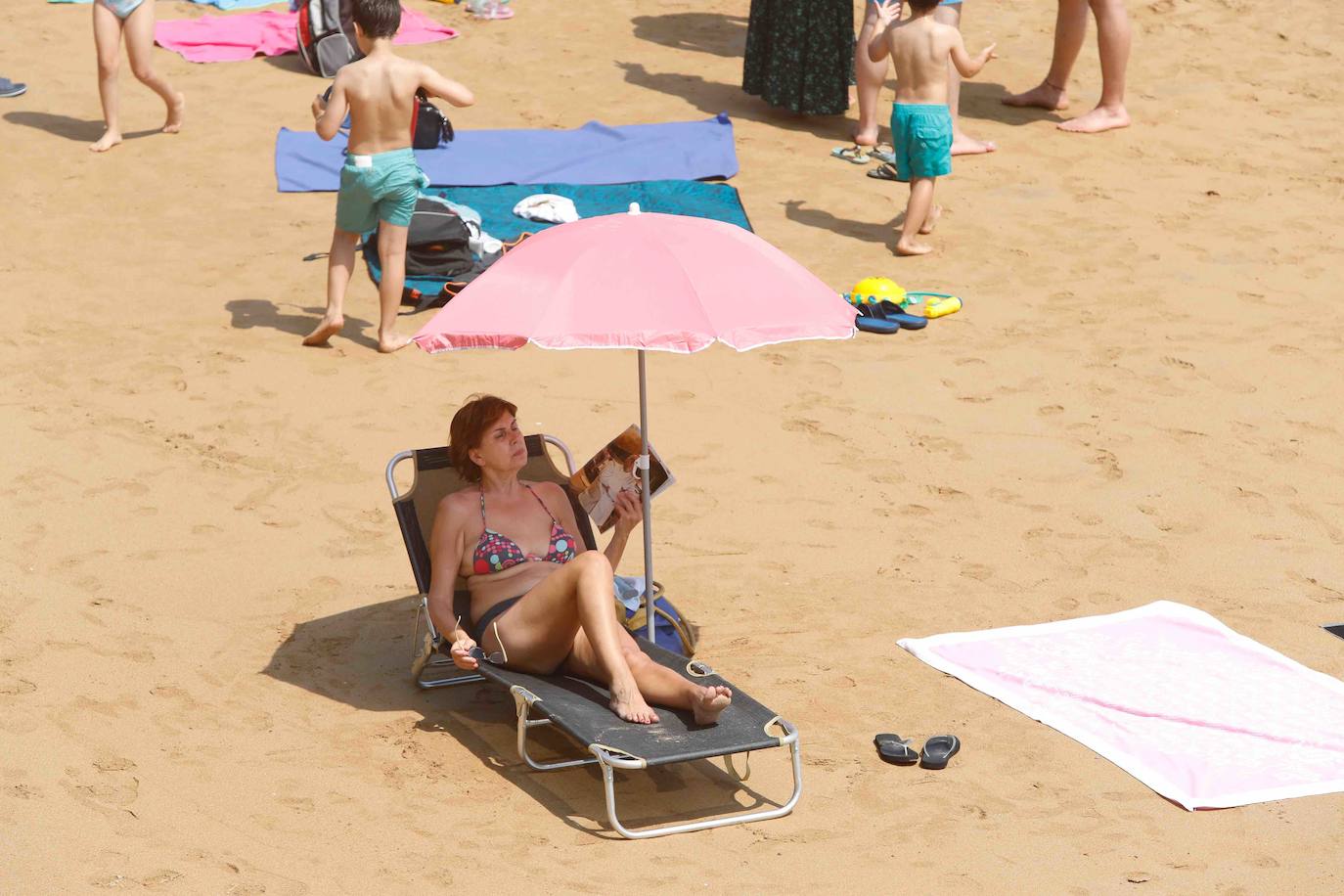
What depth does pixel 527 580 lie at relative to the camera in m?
5.29

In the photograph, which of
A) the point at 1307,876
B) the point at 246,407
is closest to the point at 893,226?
the point at 246,407

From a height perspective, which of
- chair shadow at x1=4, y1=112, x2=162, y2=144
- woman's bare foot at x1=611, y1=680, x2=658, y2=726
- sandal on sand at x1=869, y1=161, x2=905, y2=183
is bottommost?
chair shadow at x1=4, y1=112, x2=162, y2=144

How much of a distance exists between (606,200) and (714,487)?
3449mm

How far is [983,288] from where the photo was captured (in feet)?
30.9

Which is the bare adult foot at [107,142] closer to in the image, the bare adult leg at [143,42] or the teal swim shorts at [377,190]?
the bare adult leg at [143,42]

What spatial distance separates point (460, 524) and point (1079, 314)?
489 centimetres

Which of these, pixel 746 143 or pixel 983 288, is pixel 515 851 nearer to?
pixel 983 288

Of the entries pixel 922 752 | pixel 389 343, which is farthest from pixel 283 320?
pixel 922 752

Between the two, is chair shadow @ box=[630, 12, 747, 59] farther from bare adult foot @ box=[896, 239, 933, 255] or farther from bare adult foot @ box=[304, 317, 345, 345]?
bare adult foot @ box=[304, 317, 345, 345]

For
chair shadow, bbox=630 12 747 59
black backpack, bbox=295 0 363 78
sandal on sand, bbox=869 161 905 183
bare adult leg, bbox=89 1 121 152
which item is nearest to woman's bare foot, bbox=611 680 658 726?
sandal on sand, bbox=869 161 905 183

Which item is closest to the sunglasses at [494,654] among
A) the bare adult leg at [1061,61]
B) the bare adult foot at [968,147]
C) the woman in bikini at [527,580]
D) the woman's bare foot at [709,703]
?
the woman in bikini at [527,580]

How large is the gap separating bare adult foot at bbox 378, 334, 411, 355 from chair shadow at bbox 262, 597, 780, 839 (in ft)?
8.17

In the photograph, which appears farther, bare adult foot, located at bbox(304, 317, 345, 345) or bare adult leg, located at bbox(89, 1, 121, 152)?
bare adult leg, located at bbox(89, 1, 121, 152)

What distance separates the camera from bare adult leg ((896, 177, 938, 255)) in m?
9.74
